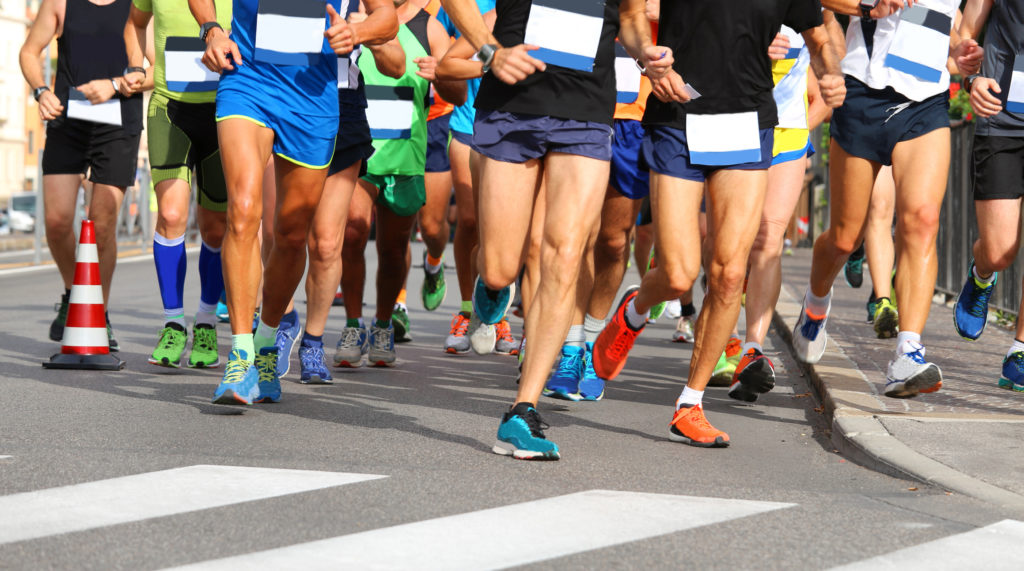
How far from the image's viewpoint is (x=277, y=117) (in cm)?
663

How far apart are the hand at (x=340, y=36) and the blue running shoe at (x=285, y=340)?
1.41 m

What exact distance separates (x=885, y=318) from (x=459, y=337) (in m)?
2.61

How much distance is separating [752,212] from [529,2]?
3.86 feet

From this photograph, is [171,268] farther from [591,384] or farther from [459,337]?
[591,384]

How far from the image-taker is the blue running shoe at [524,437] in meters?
5.44

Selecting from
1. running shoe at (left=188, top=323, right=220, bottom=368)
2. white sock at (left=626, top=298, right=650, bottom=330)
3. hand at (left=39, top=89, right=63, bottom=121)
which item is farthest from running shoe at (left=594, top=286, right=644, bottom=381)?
hand at (left=39, top=89, right=63, bottom=121)

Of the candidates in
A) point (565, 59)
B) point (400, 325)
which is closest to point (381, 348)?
point (400, 325)

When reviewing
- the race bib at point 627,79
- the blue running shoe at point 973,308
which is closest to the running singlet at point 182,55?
the race bib at point 627,79

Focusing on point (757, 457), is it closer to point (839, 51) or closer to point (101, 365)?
point (839, 51)

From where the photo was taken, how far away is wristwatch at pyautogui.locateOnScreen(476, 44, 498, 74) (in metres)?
5.65

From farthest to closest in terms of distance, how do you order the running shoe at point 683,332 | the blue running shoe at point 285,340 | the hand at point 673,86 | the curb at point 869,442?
the running shoe at point 683,332 < the blue running shoe at point 285,340 < the hand at point 673,86 < the curb at point 869,442

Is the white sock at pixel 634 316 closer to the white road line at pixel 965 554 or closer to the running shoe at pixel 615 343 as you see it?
the running shoe at pixel 615 343

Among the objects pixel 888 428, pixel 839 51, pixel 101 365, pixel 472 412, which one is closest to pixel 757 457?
pixel 888 428

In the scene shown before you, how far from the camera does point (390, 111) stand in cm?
866
